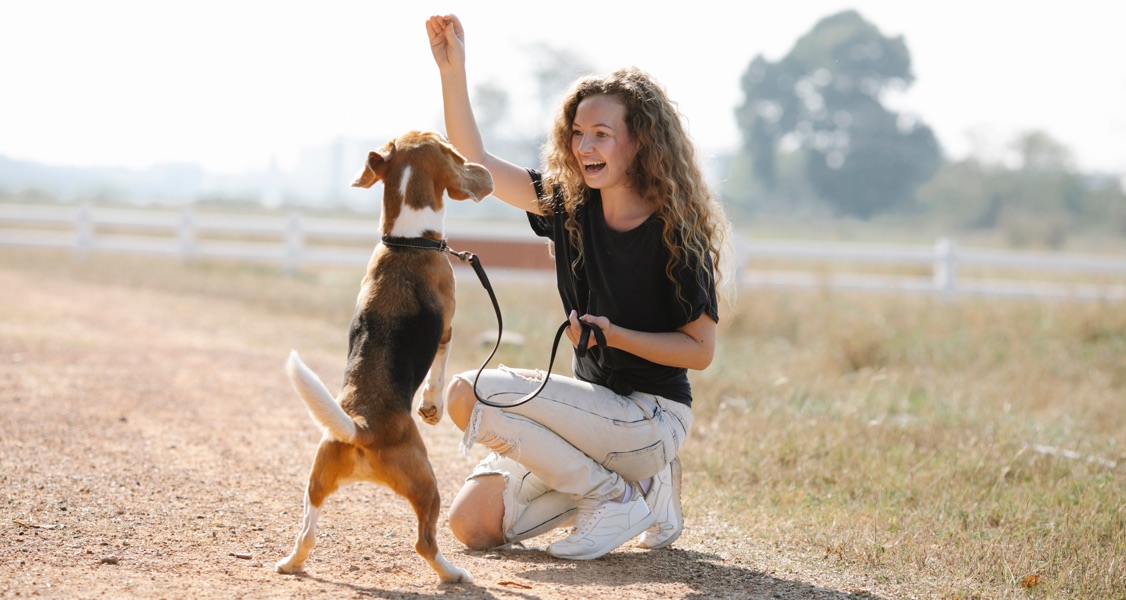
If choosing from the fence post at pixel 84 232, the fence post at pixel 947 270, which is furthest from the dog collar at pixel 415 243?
the fence post at pixel 84 232

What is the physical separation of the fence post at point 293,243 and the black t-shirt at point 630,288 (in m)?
14.0

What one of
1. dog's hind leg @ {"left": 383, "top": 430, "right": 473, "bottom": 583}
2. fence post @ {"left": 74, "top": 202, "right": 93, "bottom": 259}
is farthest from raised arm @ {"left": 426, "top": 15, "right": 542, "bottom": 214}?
fence post @ {"left": 74, "top": 202, "right": 93, "bottom": 259}

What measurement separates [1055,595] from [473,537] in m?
2.22

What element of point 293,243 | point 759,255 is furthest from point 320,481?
point 293,243

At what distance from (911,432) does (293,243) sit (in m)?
12.9

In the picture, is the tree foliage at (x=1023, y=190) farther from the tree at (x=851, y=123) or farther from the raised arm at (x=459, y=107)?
the raised arm at (x=459, y=107)

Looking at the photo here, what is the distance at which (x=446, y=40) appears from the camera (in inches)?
181

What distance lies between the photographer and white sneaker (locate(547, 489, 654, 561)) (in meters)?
4.23

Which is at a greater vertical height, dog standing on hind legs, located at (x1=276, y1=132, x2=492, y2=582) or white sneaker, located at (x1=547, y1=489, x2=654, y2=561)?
dog standing on hind legs, located at (x1=276, y1=132, x2=492, y2=582)

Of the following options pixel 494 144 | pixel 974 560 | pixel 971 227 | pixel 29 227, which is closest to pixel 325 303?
pixel 974 560

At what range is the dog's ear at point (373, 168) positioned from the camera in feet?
13.0

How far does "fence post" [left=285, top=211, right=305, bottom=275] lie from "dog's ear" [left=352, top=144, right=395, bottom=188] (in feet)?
46.6

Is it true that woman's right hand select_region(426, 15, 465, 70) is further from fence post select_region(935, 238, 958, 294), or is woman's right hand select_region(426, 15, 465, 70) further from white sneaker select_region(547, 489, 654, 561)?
fence post select_region(935, 238, 958, 294)

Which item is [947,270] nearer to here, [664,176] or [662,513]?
[662,513]
